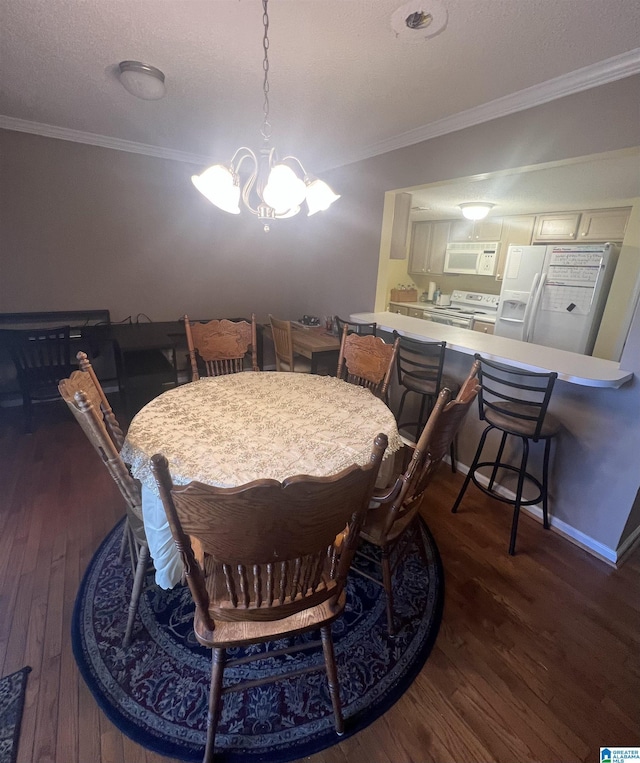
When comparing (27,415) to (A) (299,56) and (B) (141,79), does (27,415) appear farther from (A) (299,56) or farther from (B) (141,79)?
(A) (299,56)

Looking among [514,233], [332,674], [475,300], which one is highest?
[514,233]

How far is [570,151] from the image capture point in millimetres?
1861

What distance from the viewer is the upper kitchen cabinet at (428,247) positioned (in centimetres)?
545

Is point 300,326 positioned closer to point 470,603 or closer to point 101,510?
point 101,510

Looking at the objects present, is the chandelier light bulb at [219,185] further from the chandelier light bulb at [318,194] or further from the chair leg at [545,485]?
the chair leg at [545,485]

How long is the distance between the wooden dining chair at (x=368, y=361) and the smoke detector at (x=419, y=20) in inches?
53.8

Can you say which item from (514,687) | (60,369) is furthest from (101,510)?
(514,687)

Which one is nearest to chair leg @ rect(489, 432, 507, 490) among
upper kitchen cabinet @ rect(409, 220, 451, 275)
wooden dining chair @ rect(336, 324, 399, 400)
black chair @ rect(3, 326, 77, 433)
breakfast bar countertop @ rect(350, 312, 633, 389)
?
breakfast bar countertop @ rect(350, 312, 633, 389)

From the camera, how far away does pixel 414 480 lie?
1.29m

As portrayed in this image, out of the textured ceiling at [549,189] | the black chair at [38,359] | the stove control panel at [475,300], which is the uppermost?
the textured ceiling at [549,189]

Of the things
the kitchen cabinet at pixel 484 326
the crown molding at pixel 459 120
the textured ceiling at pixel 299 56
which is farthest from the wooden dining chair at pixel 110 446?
the kitchen cabinet at pixel 484 326

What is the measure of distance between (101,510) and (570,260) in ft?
14.9

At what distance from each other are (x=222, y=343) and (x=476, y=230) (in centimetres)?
432

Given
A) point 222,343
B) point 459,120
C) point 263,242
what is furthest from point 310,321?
point 459,120
